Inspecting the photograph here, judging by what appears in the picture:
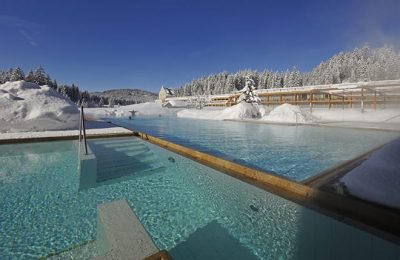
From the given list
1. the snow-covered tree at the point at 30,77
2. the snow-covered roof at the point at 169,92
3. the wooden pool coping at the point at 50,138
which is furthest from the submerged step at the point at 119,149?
the snow-covered roof at the point at 169,92

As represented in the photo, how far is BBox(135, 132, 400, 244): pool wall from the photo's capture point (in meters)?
2.47

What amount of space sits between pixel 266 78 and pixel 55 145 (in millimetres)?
64857

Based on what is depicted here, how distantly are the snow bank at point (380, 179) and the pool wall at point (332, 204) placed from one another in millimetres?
240

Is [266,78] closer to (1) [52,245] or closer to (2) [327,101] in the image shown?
(2) [327,101]

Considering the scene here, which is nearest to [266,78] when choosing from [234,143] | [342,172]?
[234,143]

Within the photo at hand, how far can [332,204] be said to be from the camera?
297 centimetres

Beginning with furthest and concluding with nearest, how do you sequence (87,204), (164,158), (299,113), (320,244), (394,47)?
(299,113)
(164,158)
(394,47)
(87,204)
(320,244)

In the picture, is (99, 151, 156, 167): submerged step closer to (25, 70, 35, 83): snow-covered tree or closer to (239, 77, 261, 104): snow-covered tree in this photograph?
(239, 77, 261, 104): snow-covered tree

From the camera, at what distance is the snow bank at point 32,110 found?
992cm

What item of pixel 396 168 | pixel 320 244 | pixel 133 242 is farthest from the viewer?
pixel 396 168

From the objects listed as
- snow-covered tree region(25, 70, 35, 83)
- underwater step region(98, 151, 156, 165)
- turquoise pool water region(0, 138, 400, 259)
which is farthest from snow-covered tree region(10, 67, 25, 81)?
turquoise pool water region(0, 138, 400, 259)

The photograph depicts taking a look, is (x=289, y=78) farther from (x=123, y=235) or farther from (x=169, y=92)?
(x=123, y=235)

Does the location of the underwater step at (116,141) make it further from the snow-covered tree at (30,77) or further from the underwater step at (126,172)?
the snow-covered tree at (30,77)

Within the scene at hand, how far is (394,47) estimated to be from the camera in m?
4.85
